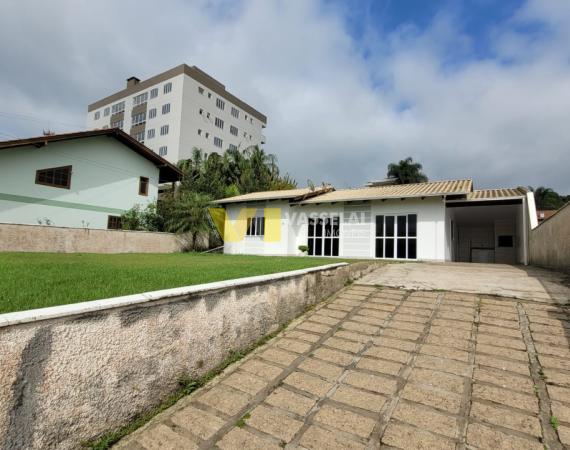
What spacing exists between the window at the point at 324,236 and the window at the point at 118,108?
49.8 meters

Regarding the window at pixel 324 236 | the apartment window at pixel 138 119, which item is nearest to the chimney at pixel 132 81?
the apartment window at pixel 138 119

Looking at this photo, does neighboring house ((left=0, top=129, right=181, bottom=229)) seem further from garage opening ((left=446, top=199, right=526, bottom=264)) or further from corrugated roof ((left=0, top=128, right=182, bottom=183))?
garage opening ((left=446, top=199, right=526, bottom=264))

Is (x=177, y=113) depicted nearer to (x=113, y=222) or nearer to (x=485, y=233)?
(x=113, y=222)

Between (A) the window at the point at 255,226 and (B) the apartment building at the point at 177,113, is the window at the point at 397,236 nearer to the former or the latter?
(A) the window at the point at 255,226

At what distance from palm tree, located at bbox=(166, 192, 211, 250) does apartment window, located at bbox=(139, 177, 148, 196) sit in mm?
2849

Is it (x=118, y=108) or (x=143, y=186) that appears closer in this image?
(x=143, y=186)

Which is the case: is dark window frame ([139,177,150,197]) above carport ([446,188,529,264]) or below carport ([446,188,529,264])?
above

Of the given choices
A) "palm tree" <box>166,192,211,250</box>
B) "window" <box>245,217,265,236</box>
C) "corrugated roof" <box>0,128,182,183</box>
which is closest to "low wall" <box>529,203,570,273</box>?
"window" <box>245,217,265,236</box>

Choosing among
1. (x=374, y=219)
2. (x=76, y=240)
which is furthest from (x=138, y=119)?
(x=374, y=219)

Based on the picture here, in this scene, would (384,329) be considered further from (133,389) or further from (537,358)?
(133,389)

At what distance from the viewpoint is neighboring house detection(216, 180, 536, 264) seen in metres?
14.8

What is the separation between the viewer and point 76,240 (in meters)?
14.6

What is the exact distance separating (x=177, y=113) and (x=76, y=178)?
1230 inches

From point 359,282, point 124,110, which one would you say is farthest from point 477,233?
point 124,110
